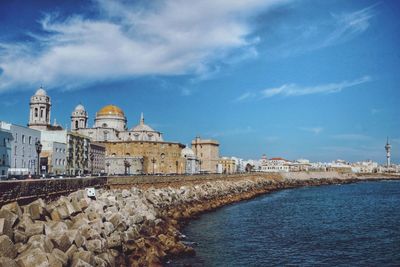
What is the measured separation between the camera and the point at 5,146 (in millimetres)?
43906

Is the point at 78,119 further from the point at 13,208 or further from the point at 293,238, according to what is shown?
the point at 13,208

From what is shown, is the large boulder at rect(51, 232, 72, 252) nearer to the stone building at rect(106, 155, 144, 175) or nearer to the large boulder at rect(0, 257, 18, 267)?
the large boulder at rect(0, 257, 18, 267)

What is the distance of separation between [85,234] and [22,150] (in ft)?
105

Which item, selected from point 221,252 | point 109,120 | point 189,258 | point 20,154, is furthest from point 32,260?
point 109,120

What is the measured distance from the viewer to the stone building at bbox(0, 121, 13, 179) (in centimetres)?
4309

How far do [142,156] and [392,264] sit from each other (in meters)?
67.9

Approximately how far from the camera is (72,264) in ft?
52.7

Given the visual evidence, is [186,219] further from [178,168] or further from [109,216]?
[178,168]

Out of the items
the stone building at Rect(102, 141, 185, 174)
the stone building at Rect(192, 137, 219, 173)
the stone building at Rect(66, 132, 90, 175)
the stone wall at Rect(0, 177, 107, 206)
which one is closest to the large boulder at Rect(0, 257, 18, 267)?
the stone wall at Rect(0, 177, 107, 206)

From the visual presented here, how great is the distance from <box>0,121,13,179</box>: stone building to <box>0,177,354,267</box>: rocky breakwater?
52.6 ft

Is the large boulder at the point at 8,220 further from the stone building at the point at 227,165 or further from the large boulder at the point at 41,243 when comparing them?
the stone building at the point at 227,165

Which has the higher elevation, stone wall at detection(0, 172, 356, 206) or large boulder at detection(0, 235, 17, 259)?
stone wall at detection(0, 172, 356, 206)

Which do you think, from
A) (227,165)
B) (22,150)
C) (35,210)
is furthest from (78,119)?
(35,210)

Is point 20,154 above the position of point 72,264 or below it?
above
